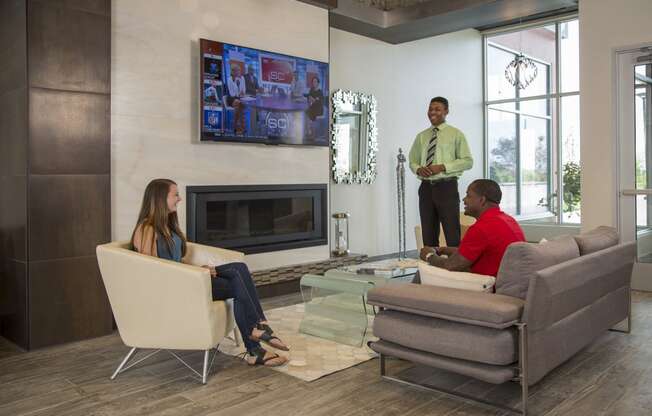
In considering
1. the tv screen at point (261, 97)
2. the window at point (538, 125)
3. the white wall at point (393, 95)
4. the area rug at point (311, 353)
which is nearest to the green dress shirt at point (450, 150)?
the tv screen at point (261, 97)

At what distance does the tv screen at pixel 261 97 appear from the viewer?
4652 millimetres

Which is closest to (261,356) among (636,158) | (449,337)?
(449,337)

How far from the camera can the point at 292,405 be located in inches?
105

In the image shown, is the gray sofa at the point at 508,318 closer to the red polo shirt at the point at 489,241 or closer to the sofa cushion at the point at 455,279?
the sofa cushion at the point at 455,279

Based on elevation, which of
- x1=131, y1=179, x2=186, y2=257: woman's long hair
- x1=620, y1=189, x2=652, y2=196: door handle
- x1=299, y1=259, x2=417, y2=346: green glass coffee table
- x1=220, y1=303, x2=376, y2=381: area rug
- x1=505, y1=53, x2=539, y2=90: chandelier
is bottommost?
x1=220, y1=303, x2=376, y2=381: area rug

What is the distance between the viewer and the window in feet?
27.0

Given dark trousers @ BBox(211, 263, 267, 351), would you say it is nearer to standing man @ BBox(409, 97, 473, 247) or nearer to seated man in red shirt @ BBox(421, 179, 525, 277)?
seated man in red shirt @ BBox(421, 179, 525, 277)

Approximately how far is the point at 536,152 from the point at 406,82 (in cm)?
254

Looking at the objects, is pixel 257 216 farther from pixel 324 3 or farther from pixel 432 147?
pixel 324 3

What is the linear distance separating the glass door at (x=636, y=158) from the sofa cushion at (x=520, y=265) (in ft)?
10.3

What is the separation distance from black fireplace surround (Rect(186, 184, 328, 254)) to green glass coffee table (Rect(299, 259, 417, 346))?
1251 millimetres

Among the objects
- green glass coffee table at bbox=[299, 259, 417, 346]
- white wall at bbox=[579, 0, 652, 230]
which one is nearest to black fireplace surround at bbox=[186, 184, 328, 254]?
green glass coffee table at bbox=[299, 259, 417, 346]

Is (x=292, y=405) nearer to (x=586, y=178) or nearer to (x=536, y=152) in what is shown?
(x=586, y=178)

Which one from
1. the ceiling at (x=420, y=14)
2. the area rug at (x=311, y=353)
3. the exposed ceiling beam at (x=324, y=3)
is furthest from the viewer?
the ceiling at (x=420, y=14)
